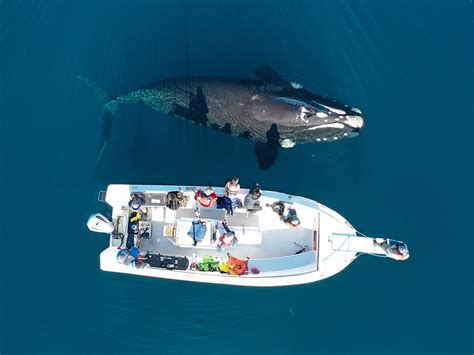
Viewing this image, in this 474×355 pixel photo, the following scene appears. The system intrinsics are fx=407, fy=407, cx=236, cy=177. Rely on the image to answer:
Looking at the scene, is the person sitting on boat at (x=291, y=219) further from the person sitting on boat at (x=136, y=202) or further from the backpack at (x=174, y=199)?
the person sitting on boat at (x=136, y=202)

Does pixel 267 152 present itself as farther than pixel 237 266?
Yes

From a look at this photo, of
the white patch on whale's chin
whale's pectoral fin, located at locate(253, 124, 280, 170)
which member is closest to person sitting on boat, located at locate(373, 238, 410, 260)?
the white patch on whale's chin

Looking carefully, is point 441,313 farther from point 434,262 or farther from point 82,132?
point 82,132

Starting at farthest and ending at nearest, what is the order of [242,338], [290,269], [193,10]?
[193,10], [242,338], [290,269]

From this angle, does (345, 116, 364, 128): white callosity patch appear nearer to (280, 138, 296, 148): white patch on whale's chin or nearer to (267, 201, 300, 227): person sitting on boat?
(280, 138, 296, 148): white patch on whale's chin

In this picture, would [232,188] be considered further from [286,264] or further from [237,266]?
[286,264]

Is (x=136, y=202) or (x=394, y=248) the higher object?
(x=136, y=202)

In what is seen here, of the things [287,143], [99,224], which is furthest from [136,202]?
[287,143]

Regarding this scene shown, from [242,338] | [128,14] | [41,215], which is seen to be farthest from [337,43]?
[41,215]
